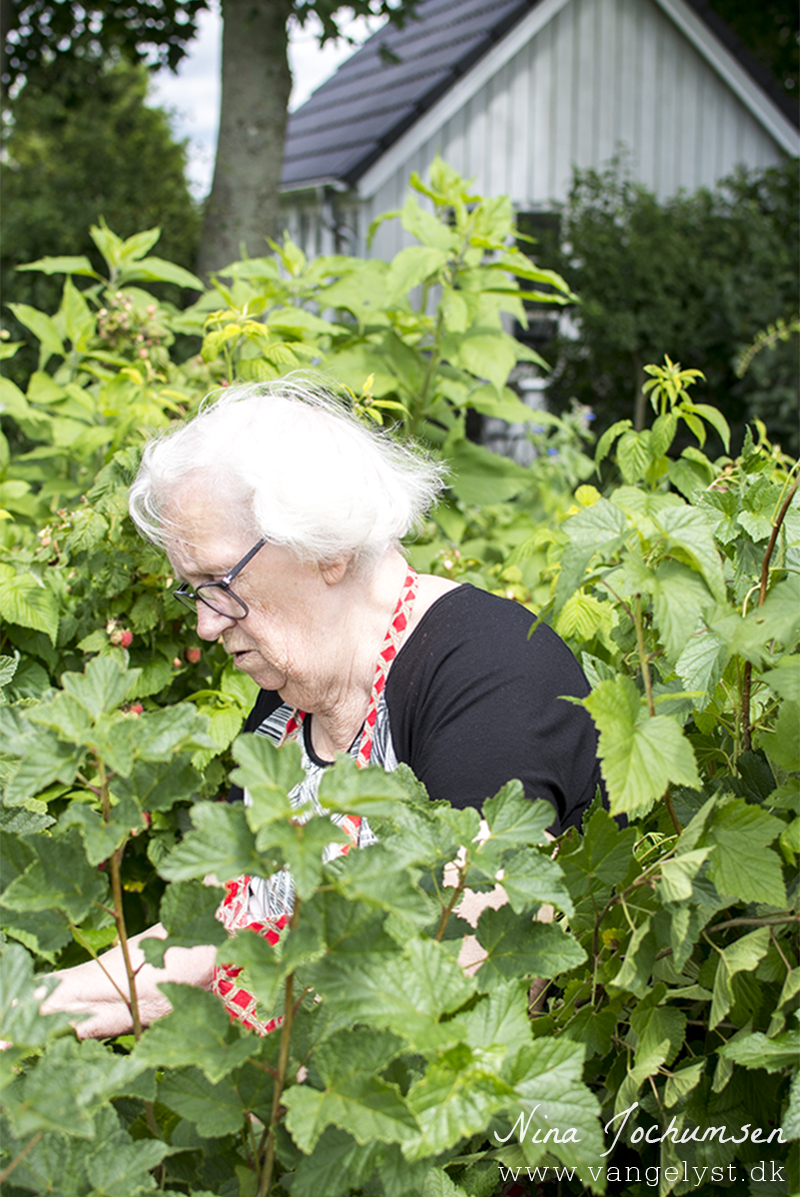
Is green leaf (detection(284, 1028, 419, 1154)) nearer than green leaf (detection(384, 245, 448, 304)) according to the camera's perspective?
Yes

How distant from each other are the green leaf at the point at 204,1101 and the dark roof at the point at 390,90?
1051cm

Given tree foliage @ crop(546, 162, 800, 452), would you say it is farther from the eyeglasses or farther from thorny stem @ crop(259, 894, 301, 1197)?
thorny stem @ crop(259, 894, 301, 1197)

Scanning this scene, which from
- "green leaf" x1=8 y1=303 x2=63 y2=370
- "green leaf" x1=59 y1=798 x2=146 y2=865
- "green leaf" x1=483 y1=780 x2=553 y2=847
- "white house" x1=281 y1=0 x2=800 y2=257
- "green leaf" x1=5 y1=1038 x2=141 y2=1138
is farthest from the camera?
"white house" x1=281 y1=0 x2=800 y2=257

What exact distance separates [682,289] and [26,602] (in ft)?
31.3

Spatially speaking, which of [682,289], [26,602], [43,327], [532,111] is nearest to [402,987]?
[26,602]

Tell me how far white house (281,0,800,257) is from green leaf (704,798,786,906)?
35.2 feet

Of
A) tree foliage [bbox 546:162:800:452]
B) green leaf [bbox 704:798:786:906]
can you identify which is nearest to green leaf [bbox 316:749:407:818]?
green leaf [bbox 704:798:786:906]

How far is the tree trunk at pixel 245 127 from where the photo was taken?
7.11m

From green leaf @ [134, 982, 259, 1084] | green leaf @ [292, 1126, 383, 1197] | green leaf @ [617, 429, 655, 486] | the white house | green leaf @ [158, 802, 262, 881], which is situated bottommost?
green leaf @ [292, 1126, 383, 1197]

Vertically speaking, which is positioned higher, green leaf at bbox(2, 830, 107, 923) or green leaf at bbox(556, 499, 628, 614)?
green leaf at bbox(556, 499, 628, 614)

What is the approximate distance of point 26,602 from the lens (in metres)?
2.09

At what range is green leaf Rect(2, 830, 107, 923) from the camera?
2.70 feet

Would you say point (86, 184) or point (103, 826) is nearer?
point (103, 826)

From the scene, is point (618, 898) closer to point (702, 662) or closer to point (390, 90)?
point (702, 662)
